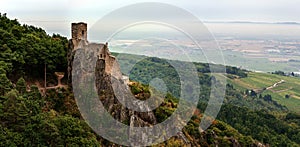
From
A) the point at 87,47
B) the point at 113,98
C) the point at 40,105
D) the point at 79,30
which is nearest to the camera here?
the point at 40,105

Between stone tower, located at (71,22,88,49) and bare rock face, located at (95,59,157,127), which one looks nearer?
bare rock face, located at (95,59,157,127)

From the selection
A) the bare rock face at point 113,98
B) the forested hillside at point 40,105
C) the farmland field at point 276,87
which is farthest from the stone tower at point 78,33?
the farmland field at point 276,87

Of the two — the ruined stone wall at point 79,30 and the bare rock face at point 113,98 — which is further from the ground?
the ruined stone wall at point 79,30

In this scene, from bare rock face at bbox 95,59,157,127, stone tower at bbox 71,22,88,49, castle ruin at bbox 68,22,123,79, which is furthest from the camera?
stone tower at bbox 71,22,88,49

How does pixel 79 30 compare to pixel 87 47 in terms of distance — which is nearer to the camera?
pixel 87 47

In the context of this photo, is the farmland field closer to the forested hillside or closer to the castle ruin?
the forested hillside

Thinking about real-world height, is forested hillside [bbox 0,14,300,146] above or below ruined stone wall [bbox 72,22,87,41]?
below

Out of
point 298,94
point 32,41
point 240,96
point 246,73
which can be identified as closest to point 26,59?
point 32,41

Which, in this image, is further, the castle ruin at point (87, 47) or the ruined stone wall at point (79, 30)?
the ruined stone wall at point (79, 30)

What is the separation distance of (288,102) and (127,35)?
8223 cm

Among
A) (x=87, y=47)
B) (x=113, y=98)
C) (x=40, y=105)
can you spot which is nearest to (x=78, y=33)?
(x=87, y=47)

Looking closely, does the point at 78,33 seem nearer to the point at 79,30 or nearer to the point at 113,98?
the point at 79,30

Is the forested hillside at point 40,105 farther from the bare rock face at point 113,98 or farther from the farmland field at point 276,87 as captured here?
the farmland field at point 276,87

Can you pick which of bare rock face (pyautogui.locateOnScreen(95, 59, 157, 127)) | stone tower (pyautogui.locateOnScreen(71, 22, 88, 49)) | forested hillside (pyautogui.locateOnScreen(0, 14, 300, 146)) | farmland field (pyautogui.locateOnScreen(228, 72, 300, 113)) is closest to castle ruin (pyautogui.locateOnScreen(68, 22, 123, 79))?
stone tower (pyautogui.locateOnScreen(71, 22, 88, 49))
